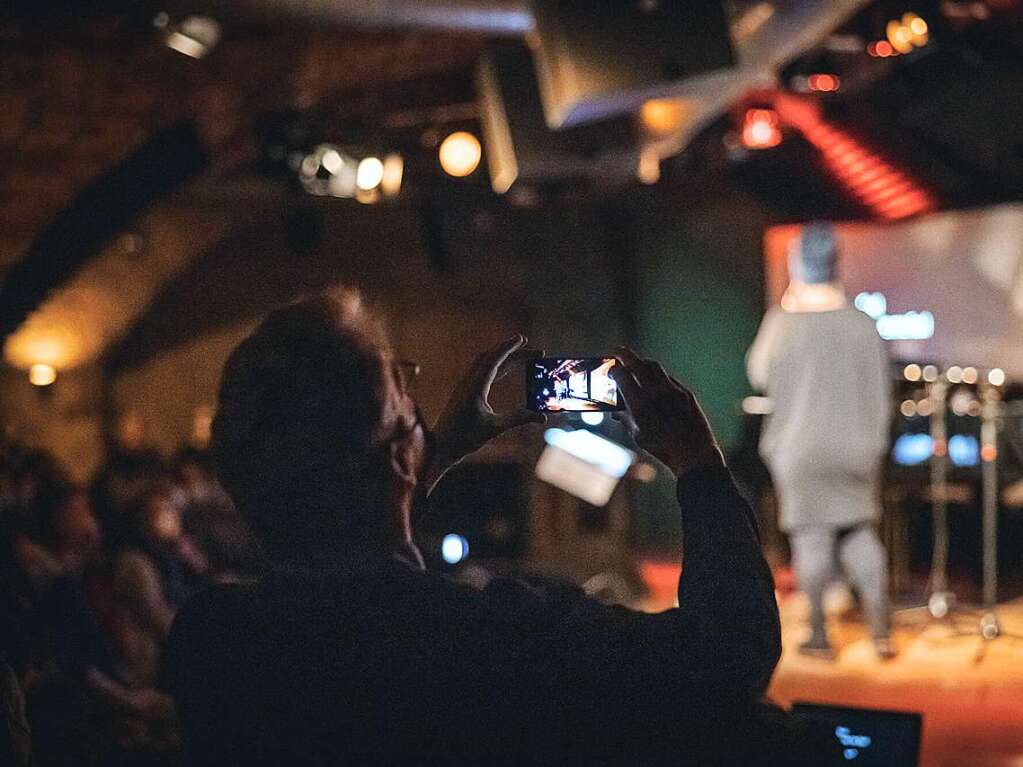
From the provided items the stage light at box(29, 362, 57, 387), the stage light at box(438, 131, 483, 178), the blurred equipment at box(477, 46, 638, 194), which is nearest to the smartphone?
the blurred equipment at box(477, 46, 638, 194)

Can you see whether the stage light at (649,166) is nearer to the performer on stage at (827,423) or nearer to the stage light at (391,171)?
the stage light at (391,171)

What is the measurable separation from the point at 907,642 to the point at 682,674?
376cm

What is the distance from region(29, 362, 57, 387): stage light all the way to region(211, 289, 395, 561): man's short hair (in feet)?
26.7

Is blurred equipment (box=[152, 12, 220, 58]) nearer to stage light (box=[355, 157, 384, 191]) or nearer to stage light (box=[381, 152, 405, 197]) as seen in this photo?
stage light (box=[355, 157, 384, 191])

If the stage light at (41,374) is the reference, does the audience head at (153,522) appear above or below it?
below

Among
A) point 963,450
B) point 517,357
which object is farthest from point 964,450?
point 517,357

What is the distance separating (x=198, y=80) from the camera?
5.69 meters

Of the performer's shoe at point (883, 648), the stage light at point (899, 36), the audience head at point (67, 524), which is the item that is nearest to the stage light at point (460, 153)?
the stage light at point (899, 36)

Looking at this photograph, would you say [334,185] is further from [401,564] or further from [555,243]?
[401,564]

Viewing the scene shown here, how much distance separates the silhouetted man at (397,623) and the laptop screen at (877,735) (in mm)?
525

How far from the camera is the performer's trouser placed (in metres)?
4.18

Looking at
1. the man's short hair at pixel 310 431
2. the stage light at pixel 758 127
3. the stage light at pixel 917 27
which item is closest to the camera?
the man's short hair at pixel 310 431

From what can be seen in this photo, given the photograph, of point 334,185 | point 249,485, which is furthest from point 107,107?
point 249,485

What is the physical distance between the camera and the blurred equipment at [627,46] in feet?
14.0
